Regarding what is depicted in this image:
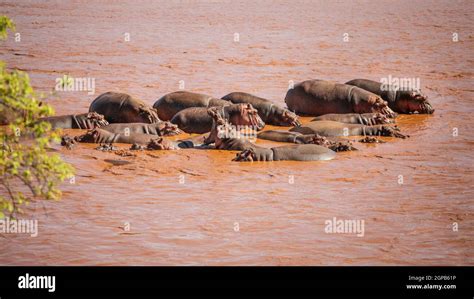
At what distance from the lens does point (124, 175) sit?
12.1 meters

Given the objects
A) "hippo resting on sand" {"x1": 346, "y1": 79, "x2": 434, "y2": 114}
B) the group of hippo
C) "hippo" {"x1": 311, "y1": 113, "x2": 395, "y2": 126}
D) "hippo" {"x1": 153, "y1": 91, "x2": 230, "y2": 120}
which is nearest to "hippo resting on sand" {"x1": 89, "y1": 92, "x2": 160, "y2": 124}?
the group of hippo

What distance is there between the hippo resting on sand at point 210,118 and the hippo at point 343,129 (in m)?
0.75

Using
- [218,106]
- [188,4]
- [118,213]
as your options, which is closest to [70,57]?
[218,106]

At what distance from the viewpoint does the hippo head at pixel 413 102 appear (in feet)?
57.5

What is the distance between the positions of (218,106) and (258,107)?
2.66 ft

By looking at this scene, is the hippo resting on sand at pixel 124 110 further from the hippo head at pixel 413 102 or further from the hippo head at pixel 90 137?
the hippo head at pixel 413 102

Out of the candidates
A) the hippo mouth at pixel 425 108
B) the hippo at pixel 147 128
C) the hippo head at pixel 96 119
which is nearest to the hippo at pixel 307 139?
the hippo at pixel 147 128

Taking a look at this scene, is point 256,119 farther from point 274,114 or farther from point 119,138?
point 119,138

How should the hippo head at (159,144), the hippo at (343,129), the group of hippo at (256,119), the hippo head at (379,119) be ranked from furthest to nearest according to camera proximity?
the hippo head at (379,119)
the hippo at (343,129)
the group of hippo at (256,119)
the hippo head at (159,144)

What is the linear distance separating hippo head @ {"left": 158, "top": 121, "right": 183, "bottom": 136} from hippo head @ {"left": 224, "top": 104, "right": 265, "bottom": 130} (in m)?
0.95

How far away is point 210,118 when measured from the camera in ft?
49.7

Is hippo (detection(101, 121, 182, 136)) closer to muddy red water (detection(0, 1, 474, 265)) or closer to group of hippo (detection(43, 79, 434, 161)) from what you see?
group of hippo (detection(43, 79, 434, 161))
